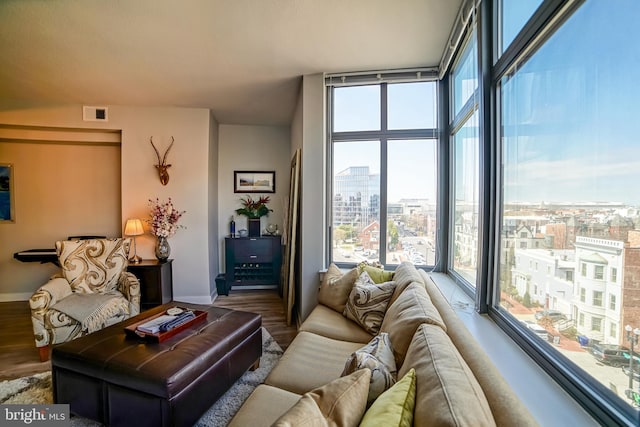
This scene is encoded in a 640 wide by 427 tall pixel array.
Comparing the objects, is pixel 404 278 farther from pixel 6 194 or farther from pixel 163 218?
pixel 6 194

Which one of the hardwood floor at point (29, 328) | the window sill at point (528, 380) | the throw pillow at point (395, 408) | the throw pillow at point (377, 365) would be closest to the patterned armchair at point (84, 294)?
the hardwood floor at point (29, 328)

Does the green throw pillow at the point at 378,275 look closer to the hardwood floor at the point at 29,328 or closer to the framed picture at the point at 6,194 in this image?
the hardwood floor at the point at 29,328

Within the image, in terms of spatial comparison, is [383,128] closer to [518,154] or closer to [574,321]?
[518,154]

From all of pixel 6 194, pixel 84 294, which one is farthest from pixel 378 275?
pixel 6 194

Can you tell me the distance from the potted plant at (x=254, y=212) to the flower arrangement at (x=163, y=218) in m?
0.99

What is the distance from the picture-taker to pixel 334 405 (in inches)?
31.7

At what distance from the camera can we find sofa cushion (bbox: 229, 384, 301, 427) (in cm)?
111

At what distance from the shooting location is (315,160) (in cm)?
285

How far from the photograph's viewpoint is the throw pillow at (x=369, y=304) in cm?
194

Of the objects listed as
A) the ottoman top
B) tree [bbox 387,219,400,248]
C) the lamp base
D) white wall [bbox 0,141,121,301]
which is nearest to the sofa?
the ottoman top

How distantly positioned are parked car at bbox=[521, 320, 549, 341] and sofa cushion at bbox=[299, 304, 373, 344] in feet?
3.14

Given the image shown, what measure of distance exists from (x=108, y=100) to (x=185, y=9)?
2.35 meters

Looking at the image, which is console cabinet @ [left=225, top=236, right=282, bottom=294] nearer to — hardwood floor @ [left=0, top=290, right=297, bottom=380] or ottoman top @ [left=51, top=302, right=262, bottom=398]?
hardwood floor @ [left=0, top=290, right=297, bottom=380]

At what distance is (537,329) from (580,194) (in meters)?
0.64
